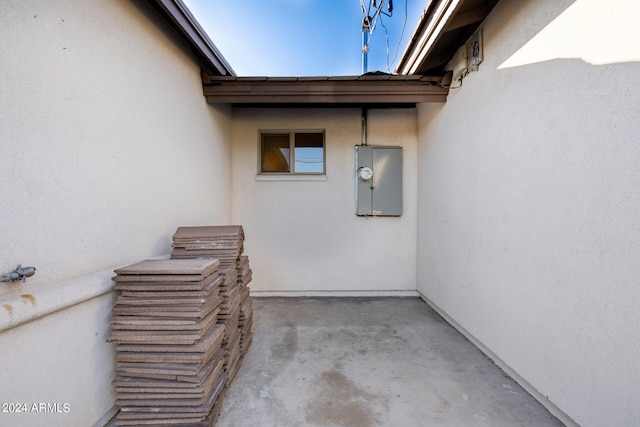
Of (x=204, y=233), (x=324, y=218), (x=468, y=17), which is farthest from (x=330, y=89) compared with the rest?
(x=204, y=233)

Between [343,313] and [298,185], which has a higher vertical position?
[298,185]

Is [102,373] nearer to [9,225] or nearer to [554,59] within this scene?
[9,225]

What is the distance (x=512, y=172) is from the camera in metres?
2.34

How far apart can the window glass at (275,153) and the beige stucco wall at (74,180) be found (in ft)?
7.18

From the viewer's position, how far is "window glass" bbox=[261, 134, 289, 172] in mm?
4695

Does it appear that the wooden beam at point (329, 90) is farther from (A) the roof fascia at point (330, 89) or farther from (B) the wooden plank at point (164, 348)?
(B) the wooden plank at point (164, 348)

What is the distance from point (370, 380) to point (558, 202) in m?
2.04

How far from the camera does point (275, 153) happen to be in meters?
4.73

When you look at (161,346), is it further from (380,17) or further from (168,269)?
(380,17)

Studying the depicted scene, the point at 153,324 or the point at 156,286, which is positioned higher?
the point at 156,286

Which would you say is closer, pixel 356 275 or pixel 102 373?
pixel 102 373

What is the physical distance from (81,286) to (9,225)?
0.49 m

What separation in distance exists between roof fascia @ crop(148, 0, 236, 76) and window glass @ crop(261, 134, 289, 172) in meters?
1.26

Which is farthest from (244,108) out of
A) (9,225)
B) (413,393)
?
(413,393)
